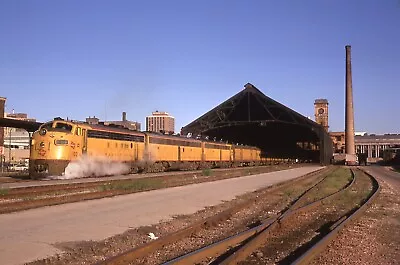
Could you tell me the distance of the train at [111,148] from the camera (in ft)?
76.8

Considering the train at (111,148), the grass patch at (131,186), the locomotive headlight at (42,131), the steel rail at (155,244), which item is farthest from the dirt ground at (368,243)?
the locomotive headlight at (42,131)

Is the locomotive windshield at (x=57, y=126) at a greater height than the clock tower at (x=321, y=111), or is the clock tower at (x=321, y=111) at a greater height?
the clock tower at (x=321, y=111)

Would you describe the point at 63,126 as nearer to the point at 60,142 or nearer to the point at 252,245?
the point at 60,142

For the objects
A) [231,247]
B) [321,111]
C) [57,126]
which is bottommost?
[231,247]

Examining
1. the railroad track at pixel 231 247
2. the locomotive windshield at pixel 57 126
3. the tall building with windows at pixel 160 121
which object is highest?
the tall building with windows at pixel 160 121

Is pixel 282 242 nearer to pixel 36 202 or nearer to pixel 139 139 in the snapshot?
pixel 36 202

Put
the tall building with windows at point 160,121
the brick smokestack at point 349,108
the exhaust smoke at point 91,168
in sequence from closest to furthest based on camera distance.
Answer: the exhaust smoke at point 91,168, the brick smokestack at point 349,108, the tall building with windows at point 160,121

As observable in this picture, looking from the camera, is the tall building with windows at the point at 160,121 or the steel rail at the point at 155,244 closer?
the steel rail at the point at 155,244

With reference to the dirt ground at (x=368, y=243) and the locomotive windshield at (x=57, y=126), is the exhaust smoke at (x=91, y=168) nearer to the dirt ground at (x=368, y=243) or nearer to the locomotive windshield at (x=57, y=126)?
the locomotive windshield at (x=57, y=126)

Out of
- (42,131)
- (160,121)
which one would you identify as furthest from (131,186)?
(160,121)

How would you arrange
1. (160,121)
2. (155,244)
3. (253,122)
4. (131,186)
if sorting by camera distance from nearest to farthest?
(155,244)
(131,186)
(253,122)
(160,121)

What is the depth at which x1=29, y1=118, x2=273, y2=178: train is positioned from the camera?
2341cm

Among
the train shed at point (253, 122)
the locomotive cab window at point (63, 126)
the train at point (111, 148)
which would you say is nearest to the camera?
the train at point (111, 148)

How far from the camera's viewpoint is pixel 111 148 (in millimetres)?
28406
